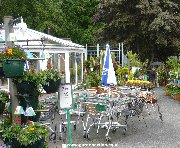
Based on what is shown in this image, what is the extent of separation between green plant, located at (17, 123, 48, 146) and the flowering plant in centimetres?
100

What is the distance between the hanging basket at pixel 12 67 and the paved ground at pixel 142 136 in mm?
3407

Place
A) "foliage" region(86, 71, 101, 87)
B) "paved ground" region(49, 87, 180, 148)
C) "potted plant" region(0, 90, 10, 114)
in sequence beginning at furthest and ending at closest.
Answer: "foliage" region(86, 71, 101, 87)
"paved ground" region(49, 87, 180, 148)
"potted plant" region(0, 90, 10, 114)

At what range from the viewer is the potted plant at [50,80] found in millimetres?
5699

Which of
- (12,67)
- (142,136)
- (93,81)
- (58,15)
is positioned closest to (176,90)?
(93,81)

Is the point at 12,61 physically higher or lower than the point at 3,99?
higher

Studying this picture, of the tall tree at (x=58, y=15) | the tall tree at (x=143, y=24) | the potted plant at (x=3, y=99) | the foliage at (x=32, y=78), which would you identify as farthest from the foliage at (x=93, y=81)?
the foliage at (x=32, y=78)

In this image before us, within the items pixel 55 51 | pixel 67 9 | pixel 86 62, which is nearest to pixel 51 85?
pixel 55 51

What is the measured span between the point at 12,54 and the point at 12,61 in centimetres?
21

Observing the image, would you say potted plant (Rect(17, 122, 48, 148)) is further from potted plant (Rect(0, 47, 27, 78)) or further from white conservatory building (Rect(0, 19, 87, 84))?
white conservatory building (Rect(0, 19, 87, 84))

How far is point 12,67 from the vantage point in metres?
5.18

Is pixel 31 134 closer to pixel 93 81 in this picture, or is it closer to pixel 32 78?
pixel 32 78

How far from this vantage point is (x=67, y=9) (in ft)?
97.6

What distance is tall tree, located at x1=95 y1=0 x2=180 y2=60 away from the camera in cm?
2336

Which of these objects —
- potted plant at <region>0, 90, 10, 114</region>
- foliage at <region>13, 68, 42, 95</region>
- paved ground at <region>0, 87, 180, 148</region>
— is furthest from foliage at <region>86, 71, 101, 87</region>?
foliage at <region>13, 68, 42, 95</region>
